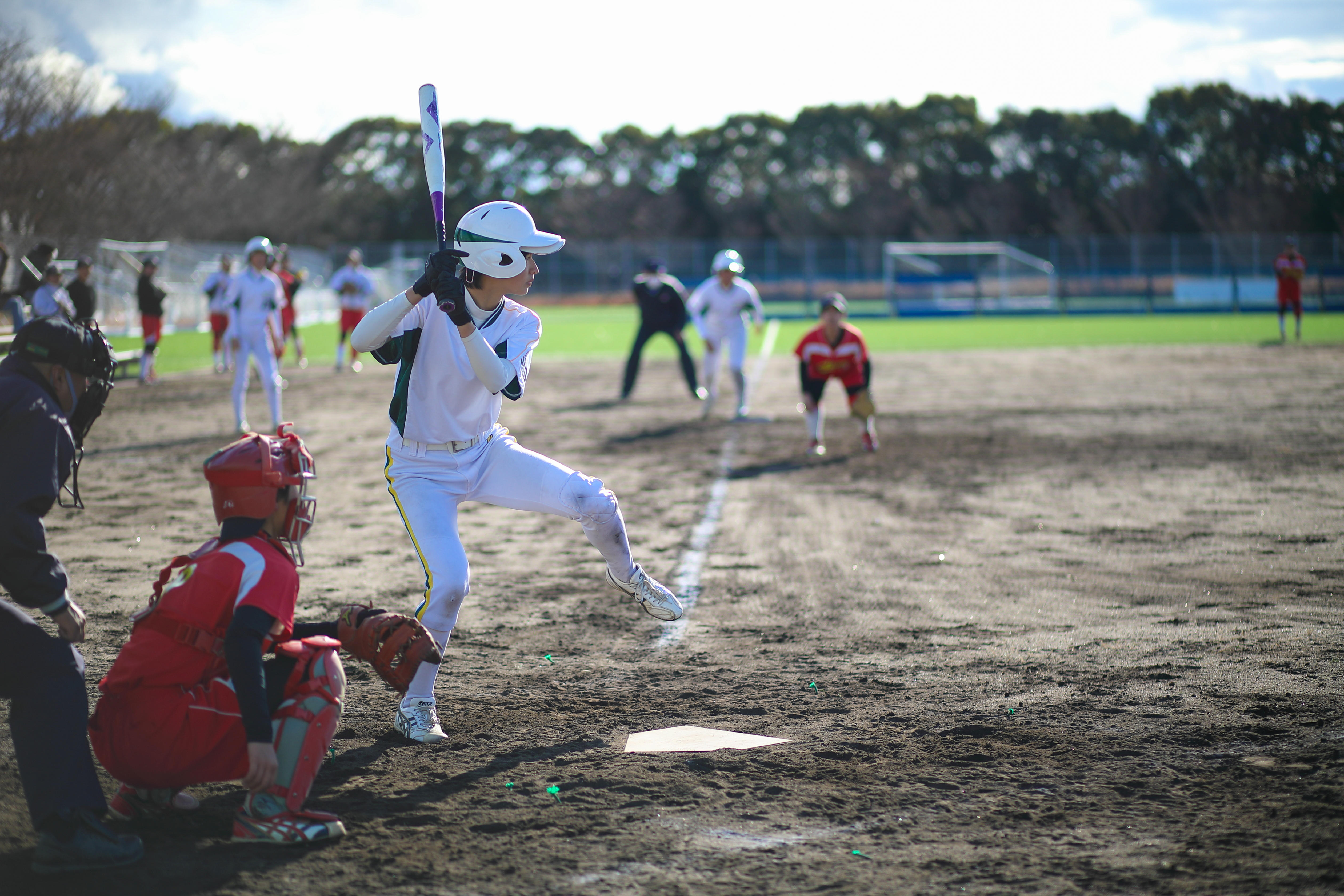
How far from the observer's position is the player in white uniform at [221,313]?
2069cm

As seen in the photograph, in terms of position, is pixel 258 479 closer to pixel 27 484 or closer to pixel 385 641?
pixel 27 484

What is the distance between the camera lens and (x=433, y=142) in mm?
4961

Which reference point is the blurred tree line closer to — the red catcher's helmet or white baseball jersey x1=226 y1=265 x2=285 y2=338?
white baseball jersey x1=226 y1=265 x2=285 y2=338

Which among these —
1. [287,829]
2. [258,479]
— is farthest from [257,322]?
[287,829]

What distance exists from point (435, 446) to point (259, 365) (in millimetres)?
9669

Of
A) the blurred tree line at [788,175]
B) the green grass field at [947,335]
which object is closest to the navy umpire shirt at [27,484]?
the green grass field at [947,335]

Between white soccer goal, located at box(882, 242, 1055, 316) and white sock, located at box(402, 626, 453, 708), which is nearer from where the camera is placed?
white sock, located at box(402, 626, 453, 708)

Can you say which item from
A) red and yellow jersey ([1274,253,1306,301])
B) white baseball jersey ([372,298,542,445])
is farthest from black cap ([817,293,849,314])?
red and yellow jersey ([1274,253,1306,301])

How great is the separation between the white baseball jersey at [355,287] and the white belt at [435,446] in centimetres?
1871

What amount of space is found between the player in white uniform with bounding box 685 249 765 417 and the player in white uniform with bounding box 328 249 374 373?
8.85m

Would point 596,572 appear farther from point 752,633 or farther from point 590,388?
point 590,388

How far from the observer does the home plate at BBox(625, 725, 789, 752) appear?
439 cm

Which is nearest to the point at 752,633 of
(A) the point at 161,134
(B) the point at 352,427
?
(B) the point at 352,427

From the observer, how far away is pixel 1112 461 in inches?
464
